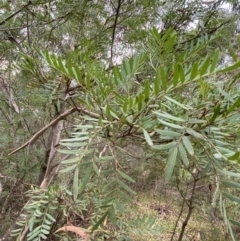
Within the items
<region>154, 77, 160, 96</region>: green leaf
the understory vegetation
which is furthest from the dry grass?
<region>154, 77, 160, 96</region>: green leaf

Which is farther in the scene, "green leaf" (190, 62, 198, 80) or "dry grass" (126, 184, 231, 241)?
"dry grass" (126, 184, 231, 241)

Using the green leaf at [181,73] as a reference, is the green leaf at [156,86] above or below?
below

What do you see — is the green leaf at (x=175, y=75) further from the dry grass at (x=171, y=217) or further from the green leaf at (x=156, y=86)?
the dry grass at (x=171, y=217)

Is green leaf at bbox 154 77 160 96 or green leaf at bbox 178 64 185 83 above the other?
green leaf at bbox 178 64 185 83

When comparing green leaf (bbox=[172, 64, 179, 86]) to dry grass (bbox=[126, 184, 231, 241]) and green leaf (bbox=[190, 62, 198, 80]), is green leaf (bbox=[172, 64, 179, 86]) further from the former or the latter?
dry grass (bbox=[126, 184, 231, 241])

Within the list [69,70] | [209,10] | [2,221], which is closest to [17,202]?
[2,221]

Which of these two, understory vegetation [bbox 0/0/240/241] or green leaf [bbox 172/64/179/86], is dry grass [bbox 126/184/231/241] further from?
green leaf [bbox 172/64/179/86]

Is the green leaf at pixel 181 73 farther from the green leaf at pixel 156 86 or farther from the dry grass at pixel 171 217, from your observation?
the dry grass at pixel 171 217

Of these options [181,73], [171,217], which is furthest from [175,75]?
[171,217]

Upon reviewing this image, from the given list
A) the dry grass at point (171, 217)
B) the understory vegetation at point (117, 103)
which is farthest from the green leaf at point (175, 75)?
the dry grass at point (171, 217)

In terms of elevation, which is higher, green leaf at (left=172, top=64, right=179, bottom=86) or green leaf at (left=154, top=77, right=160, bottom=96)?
green leaf at (left=172, top=64, right=179, bottom=86)

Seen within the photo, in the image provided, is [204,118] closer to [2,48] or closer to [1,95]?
[2,48]

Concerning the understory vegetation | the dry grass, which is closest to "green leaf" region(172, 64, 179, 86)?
the understory vegetation

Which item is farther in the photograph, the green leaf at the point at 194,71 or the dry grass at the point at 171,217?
the dry grass at the point at 171,217
